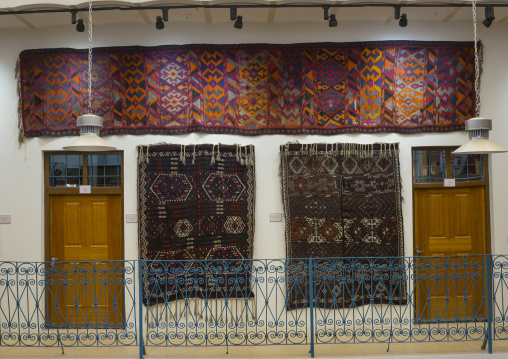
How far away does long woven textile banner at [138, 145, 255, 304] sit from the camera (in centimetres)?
547

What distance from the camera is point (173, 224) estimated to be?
5.49m

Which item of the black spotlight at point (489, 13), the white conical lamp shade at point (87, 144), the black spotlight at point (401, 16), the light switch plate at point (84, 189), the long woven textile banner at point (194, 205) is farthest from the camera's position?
the light switch plate at point (84, 189)

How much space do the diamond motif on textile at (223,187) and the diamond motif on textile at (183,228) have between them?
1.25 feet

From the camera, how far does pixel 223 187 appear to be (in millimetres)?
5543

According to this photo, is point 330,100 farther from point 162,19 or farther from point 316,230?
point 162,19

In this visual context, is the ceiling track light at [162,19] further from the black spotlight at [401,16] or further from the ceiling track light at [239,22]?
the black spotlight at [401,16]

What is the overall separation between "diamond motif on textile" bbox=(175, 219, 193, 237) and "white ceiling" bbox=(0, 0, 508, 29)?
7.51 ft

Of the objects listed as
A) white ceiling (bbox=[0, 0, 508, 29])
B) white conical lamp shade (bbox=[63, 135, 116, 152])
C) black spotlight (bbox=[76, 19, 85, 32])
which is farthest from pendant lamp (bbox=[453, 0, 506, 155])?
black spotlight (bbox=[76, 19, 85, 32])

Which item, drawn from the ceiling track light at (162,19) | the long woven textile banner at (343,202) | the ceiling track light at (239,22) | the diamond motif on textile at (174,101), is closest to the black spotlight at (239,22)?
the ceiling track light at (239,22)

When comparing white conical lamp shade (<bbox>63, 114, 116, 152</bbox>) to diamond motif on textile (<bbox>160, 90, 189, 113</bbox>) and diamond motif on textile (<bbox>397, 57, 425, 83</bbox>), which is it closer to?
diamond motif on textile (<bbox>160, 90, 189, 113</bbox>)

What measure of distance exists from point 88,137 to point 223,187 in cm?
201

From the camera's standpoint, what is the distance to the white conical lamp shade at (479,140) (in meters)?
3.81

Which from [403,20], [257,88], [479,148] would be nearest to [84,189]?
[257,88]

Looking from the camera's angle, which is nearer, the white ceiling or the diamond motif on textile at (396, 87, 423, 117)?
the white ceiling
